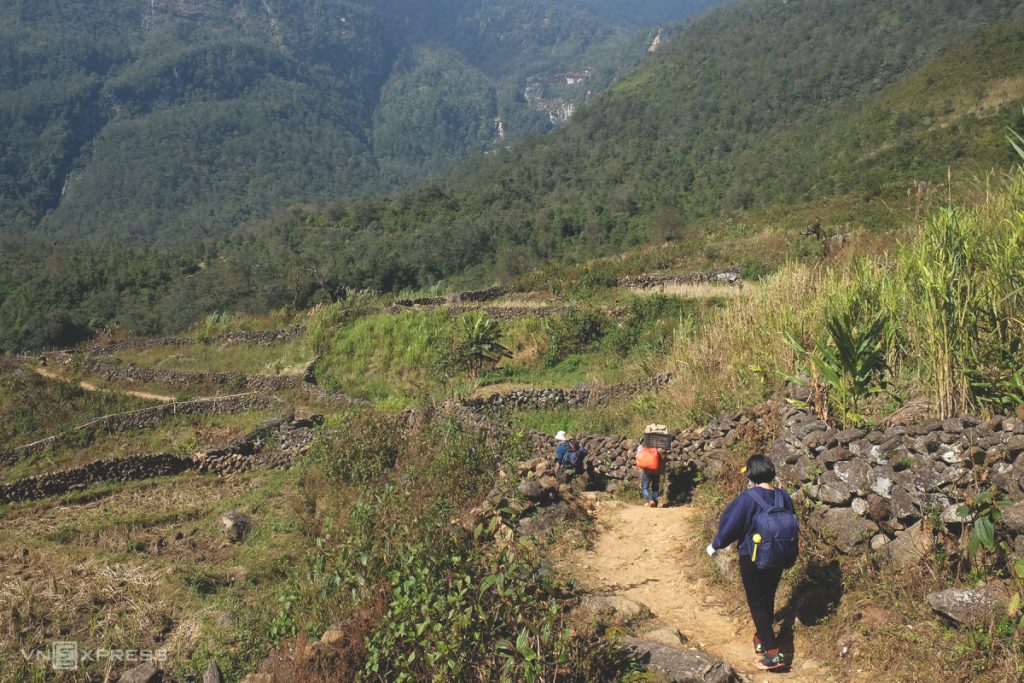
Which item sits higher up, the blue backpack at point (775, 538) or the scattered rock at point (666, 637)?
the blue backpack at point (775, 538)

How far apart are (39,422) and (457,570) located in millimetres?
20638

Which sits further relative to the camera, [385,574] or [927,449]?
[385,574]

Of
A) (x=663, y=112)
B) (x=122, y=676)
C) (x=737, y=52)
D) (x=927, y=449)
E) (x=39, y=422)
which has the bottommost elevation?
(x=39, y=422)

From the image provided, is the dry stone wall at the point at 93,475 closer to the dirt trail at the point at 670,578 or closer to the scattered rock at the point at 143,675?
the scattered rock at the point at 143,675

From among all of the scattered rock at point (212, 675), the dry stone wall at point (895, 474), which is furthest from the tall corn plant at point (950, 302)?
the scattered rock at point (212, 675)

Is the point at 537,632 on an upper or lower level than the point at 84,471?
upper

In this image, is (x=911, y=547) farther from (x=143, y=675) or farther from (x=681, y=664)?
(x=143, y=675)

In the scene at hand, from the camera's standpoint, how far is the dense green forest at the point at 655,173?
4169 cm

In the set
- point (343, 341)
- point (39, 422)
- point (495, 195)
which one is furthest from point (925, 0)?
point (39, 422)

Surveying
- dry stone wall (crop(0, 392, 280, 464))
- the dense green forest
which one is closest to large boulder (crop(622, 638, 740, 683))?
dry stone wall (crop(0, 392, 280, 464))

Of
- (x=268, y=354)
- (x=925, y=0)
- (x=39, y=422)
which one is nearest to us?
(x=39, y=422)

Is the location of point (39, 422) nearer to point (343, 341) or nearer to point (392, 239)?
point (343, 341)

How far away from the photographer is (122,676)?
6129 millimetres

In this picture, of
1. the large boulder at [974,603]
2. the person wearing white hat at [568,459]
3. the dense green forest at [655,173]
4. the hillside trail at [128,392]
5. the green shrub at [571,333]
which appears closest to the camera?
the large boulder at [974,603]
